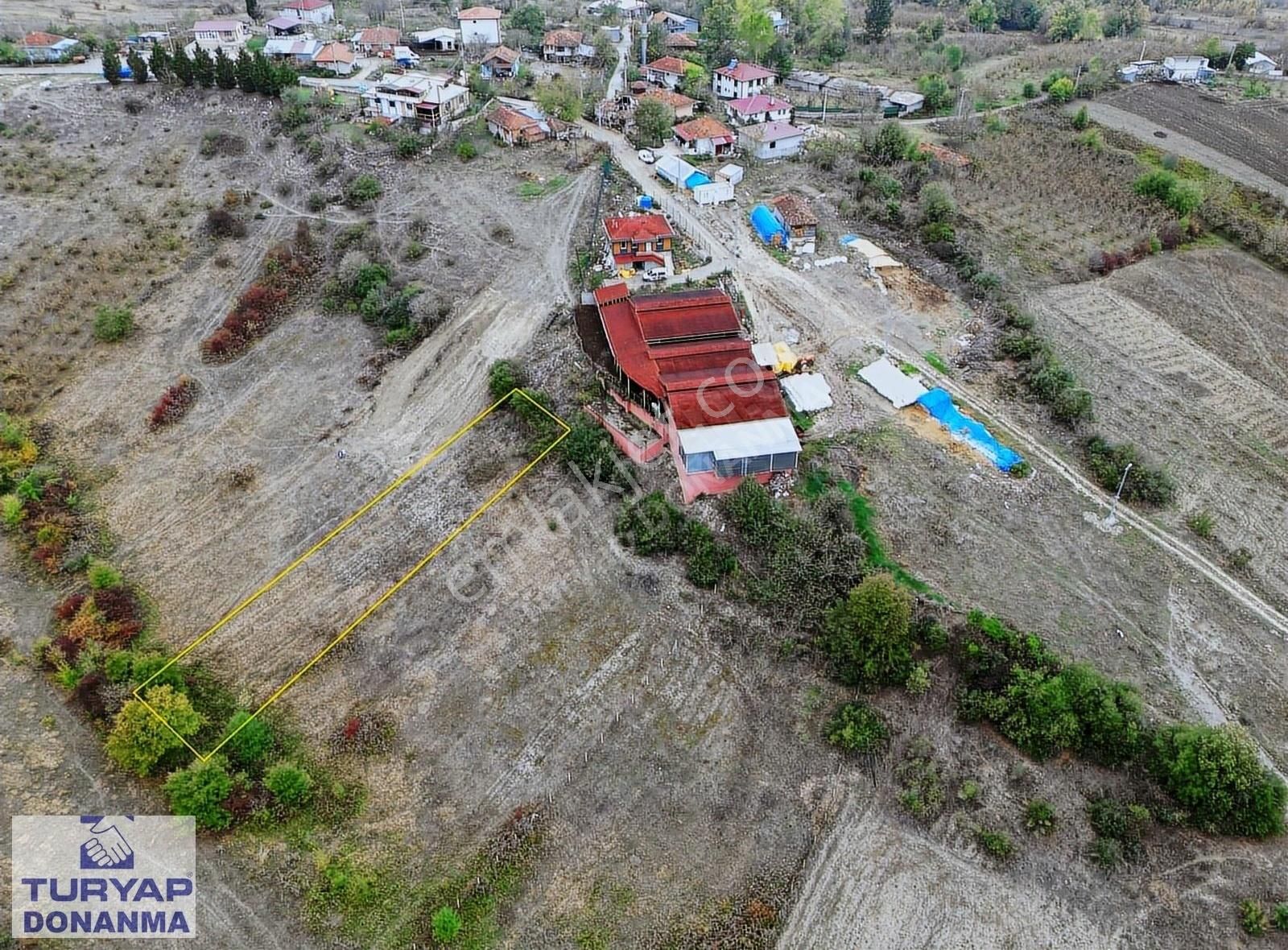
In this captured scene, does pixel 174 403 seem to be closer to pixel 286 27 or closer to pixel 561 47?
pixel 561 47

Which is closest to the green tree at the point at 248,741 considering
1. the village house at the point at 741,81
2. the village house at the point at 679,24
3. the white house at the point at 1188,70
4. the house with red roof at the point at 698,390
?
the house with red roof at the point at 698,390

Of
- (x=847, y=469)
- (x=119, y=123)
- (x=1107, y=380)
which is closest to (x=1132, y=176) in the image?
(x=1107, y=380)

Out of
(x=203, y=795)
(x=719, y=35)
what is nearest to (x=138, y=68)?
(x=719, y=35)

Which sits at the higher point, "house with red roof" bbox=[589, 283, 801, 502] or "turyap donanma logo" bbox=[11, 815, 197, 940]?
"house with red roof" bbox=[589, 283, 801, 502]

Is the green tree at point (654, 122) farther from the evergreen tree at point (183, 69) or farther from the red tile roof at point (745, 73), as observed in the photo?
the evergreen tree at point (183, 69)

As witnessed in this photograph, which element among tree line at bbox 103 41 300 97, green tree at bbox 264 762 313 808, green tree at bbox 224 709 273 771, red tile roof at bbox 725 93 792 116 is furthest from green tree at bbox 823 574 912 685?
tree line at bbox 103 41 300 97

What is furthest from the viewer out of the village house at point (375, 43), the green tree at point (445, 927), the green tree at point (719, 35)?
the green tree at point (719, 35)

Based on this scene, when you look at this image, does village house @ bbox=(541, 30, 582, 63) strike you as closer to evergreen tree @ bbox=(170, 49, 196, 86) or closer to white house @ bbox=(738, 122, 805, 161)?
white house @ bbox=(738, 122, 805, 161)
